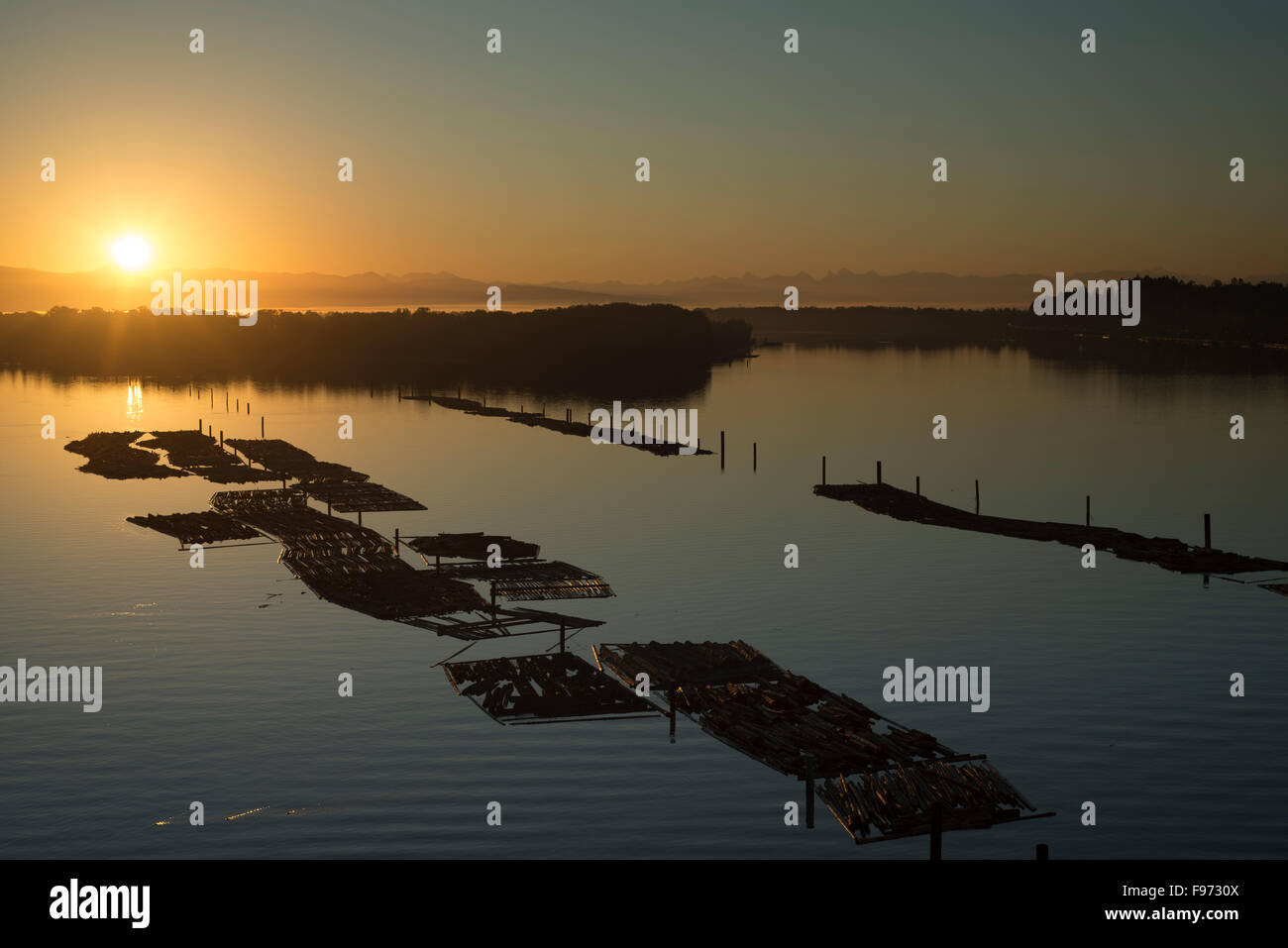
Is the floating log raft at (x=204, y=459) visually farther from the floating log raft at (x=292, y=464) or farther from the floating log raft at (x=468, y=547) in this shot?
the floating log raft at (x=468, y=547)

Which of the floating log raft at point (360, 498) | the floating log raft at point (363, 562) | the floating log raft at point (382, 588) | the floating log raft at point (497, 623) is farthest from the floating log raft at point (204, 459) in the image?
the floating log raft at point (497, 623)

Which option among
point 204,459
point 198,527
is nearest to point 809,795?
point 198,527

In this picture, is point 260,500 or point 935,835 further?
point 260,500

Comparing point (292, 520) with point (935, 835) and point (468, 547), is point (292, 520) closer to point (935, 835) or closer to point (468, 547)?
point (468, 547)

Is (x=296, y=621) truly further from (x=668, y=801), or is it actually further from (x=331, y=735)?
(x=668, y=801)

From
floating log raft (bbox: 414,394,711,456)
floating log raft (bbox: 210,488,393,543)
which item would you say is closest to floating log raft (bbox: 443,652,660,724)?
floating log raft (bbox: 210,488,393,543)

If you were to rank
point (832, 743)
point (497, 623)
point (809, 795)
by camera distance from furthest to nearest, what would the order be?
1. point (497, 623)
2. point (832, 743)
3. point (809, 795)
